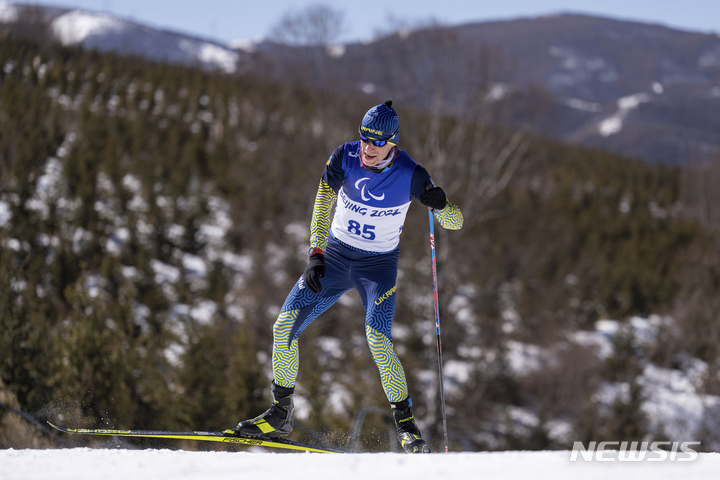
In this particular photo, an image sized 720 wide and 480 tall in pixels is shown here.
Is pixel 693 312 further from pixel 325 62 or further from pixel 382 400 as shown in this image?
pixel 325 62

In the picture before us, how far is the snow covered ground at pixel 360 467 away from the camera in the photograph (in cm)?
257

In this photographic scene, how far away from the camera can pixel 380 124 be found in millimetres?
3389

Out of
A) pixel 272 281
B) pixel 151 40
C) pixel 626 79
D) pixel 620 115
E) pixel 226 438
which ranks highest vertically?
pixel 226 438

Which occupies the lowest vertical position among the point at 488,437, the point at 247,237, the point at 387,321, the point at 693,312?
the point at 488,437

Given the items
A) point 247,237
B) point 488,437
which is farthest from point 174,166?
point 488,437

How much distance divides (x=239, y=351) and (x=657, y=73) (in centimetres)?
4826

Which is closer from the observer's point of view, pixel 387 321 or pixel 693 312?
pixel 387 321

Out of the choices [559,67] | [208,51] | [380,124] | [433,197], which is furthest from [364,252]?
[208,51]

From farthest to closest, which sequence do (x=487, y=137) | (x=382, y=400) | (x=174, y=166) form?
(x=174, y=166) < (x=487, y=137) < (x=382, y=400)

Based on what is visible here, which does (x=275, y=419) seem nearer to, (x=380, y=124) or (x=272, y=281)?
(x=380, y=124)

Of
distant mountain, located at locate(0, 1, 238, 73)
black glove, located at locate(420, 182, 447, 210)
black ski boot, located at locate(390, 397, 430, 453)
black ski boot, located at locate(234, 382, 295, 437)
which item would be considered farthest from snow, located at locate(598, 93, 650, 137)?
black ski boot, located at locate(234, 382, 295, 437)

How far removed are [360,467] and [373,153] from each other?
180 cm

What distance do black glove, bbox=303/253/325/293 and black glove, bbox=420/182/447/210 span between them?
2.49 feet

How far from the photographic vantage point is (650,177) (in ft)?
98.2
